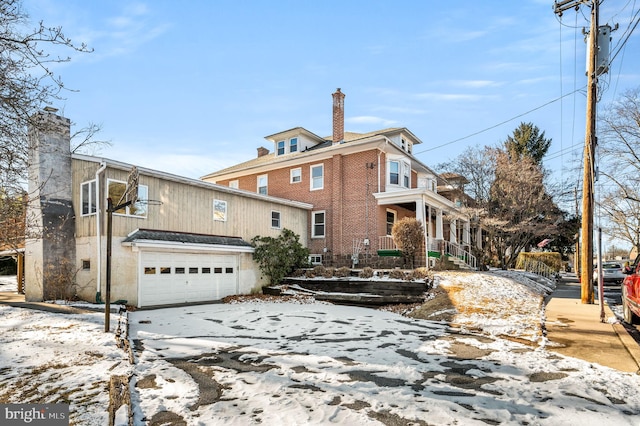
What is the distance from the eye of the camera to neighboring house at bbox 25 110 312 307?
12852mm

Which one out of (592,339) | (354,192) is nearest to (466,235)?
(354,192)

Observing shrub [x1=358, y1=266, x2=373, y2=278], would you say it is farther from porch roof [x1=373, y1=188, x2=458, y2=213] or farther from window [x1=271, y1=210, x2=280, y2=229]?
window [x1=271, y1=210, x2=280, y2=229]

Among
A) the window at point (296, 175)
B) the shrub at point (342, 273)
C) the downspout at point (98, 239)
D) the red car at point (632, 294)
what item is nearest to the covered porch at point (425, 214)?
the shrub at point (342, 273)

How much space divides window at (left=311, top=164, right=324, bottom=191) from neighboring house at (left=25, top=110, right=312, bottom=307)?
740 cm

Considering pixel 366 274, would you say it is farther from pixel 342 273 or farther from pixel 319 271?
pixel 319 271

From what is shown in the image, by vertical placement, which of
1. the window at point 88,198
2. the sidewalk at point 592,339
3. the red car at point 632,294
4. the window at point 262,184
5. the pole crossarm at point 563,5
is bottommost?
the sidewalk at point 592,339

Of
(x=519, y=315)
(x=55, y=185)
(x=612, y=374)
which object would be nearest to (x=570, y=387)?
(x=612, y=374)

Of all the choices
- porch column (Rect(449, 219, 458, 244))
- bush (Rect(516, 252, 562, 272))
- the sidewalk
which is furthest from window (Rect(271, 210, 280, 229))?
bush (Rect(516, 252, 562, 272))

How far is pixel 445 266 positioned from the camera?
1792 cm

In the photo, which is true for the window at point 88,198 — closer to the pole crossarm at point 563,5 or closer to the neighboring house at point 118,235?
the neighboring house at point 118,235

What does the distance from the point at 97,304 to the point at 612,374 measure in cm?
1357

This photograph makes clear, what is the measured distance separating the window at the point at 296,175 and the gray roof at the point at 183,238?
657 cm

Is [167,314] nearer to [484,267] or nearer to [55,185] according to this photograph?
[55,185]

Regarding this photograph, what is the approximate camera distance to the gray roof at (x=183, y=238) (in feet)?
43.2
